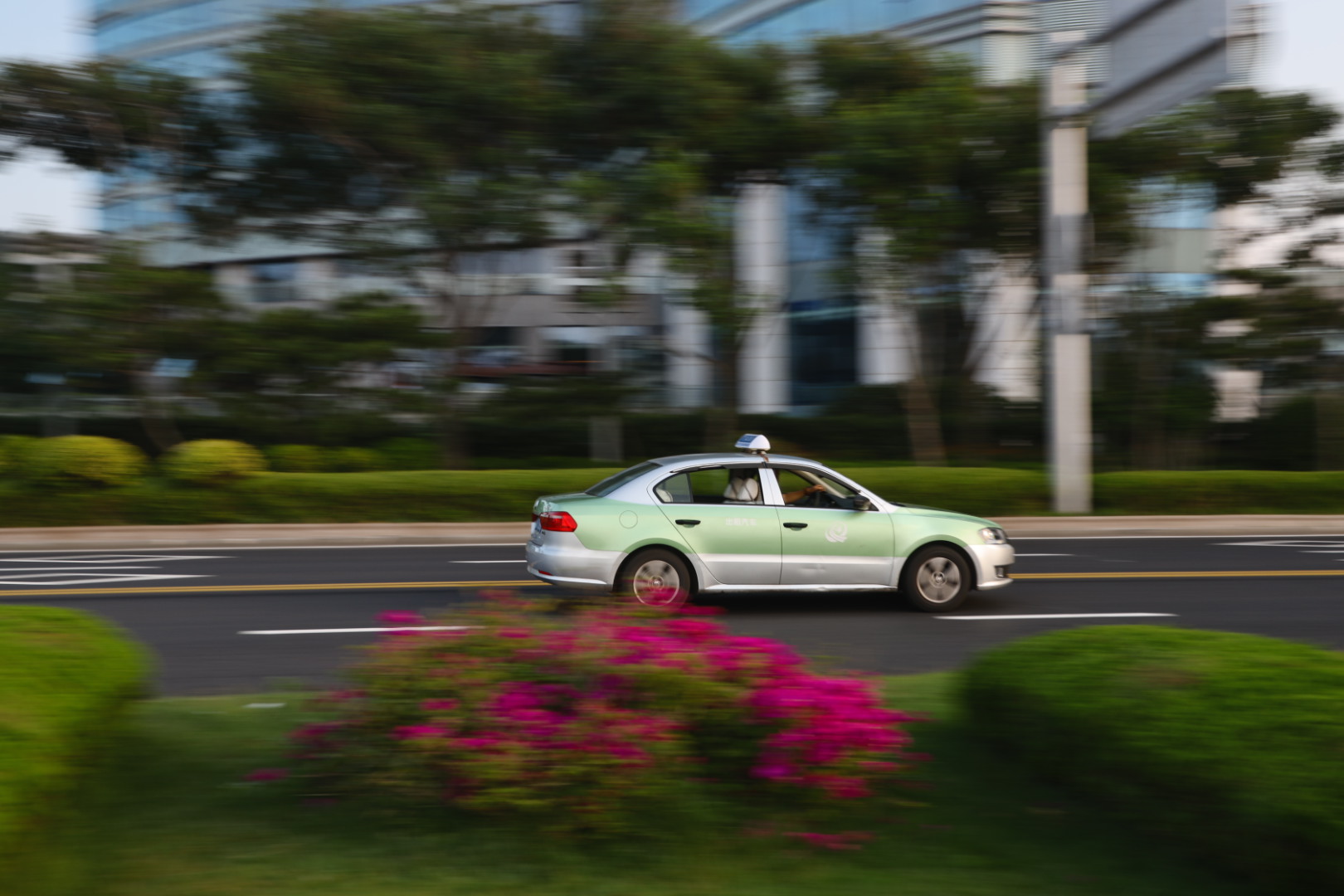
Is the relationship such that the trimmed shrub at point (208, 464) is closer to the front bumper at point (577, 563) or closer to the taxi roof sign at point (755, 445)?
the front bumper at point (577, 563)

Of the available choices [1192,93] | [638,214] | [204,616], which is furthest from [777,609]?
[638,214]

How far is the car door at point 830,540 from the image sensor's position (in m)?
9.98

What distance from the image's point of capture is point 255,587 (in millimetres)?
12156

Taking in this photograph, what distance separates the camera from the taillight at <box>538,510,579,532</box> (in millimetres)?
9648

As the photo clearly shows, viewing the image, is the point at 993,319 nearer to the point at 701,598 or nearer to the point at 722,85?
the point at 722,85

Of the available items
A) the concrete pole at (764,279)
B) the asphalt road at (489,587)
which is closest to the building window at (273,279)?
the concrete pole at (764,279)

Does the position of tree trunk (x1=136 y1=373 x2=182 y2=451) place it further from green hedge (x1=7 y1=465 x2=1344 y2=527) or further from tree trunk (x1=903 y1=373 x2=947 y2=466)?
tree trunk (x1=903 y1=373 x2=947 y2=466)

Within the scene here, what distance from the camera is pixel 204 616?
10.3m

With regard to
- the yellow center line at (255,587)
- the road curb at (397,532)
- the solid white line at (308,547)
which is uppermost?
the road curb at (397,532)

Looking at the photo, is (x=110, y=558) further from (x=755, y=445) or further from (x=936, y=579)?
(x=936, y=579)

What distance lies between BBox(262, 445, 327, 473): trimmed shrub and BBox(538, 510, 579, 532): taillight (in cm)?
1235

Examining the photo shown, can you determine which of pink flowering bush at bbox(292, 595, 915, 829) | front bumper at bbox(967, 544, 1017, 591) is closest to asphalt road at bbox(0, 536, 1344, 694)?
front bumper at bbox(967, 544, 1017, 591)

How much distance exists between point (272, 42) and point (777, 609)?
54.5 feet

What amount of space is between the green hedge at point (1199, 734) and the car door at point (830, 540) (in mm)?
4692
